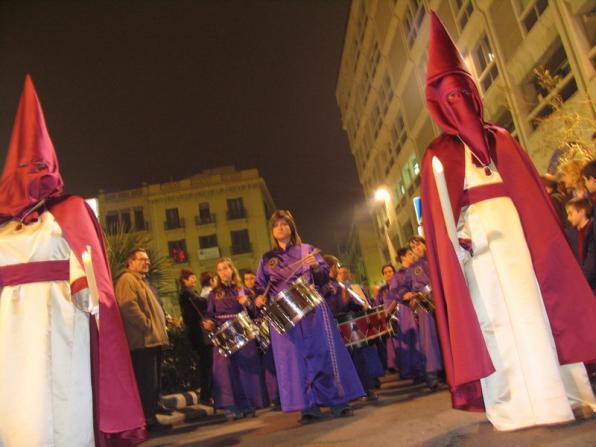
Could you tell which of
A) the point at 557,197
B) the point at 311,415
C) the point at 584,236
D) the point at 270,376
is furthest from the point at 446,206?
the point at 270,376

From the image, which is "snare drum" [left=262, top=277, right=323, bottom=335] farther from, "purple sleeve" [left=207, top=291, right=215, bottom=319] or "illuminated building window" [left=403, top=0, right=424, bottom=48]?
"illuminated building window" [left=403, top=0, right=424, bottom=48]

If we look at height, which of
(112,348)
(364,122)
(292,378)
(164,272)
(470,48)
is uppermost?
(364,122)

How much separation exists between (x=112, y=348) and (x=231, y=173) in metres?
48.9

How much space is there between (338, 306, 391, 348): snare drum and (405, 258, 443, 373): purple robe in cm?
52

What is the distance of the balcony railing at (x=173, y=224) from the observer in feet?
163

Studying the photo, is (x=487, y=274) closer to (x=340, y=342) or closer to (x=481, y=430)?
(x=481, y=430)

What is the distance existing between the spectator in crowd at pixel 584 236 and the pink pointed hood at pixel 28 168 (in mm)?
4380

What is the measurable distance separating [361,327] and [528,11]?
13.6 m

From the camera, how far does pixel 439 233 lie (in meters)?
3.57

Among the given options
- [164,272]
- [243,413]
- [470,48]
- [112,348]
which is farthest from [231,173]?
[112,348]

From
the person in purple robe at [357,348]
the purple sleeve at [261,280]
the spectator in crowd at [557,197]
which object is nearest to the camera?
the purple sleeve at [261,280]

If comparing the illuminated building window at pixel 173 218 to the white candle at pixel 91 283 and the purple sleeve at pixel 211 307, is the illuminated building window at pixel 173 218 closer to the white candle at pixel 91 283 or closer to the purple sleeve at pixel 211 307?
the purple sleeve at pixel 211 307

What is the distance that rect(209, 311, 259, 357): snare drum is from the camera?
21.4 ft

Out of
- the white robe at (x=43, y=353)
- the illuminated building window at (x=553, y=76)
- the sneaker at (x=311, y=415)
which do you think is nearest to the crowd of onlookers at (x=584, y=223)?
the sneaker at (x=311, y=415)
